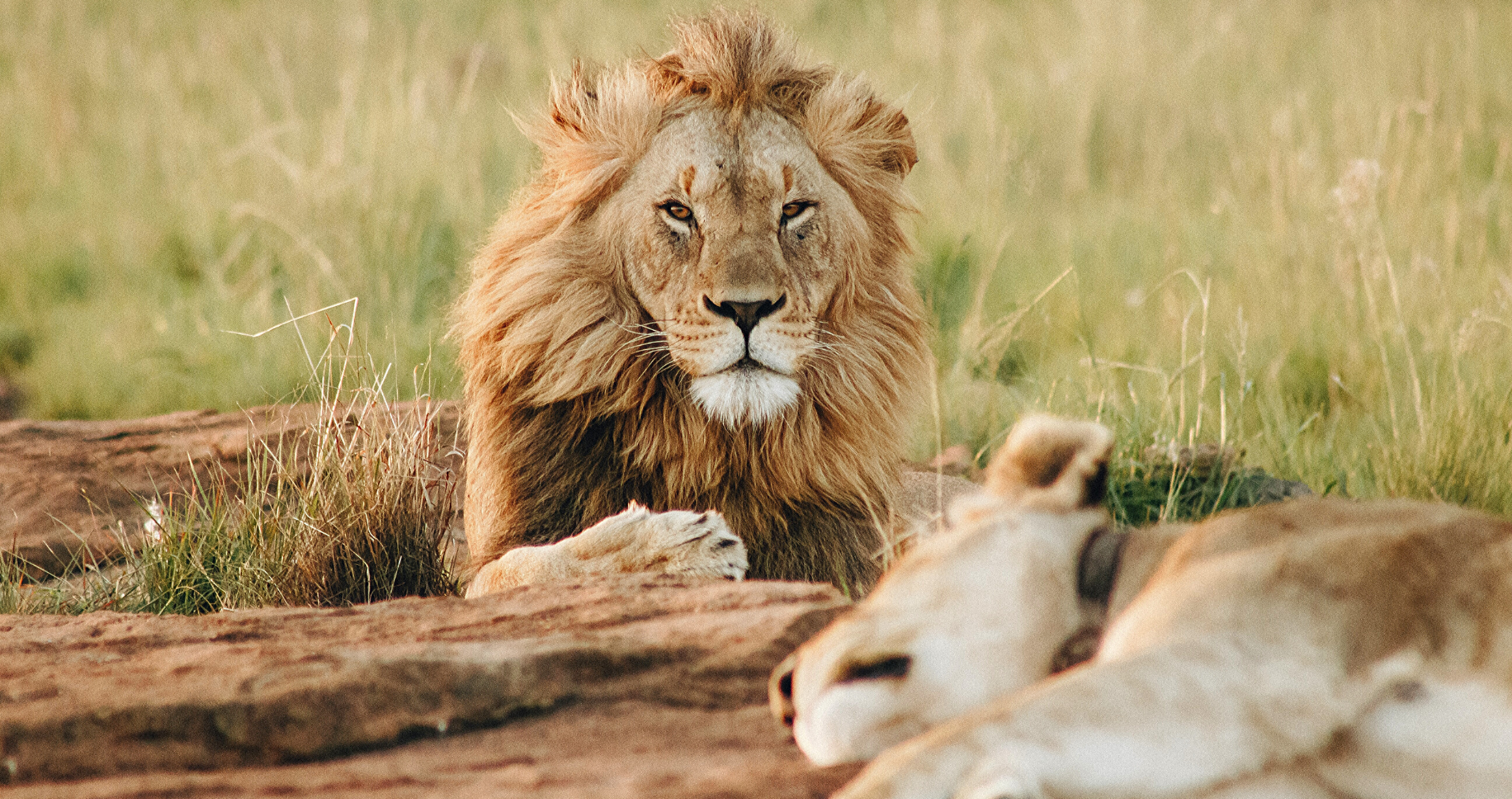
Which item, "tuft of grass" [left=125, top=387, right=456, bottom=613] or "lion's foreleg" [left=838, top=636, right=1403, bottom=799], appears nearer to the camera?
"lion's foreleg" [left=838, top=636, right=1403, bottom=799]

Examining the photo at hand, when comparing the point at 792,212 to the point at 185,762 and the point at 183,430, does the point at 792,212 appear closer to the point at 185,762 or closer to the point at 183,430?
the point at 185,762

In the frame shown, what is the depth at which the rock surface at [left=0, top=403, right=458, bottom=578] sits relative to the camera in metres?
4.14

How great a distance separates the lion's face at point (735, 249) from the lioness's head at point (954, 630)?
1560 millimetres

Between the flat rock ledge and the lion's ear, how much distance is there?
1.52 metres

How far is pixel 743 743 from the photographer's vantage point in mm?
1892

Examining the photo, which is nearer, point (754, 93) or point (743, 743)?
point (743, 743)

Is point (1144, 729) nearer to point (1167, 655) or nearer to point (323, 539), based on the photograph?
point (1167, 655)

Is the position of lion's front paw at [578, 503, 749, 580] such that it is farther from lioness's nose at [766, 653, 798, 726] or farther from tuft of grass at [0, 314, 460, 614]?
lioness's nose at [766, 653, 798, 726]

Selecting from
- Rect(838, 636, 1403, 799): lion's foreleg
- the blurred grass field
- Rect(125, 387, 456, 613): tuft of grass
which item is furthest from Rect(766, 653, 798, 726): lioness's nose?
the blurred grass field

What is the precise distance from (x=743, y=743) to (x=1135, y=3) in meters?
9.62

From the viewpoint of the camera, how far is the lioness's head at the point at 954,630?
157cm

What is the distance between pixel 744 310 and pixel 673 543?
0.57 meters

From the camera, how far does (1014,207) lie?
8.01 metres

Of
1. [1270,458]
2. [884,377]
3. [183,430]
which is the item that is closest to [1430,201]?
[1270,458]
